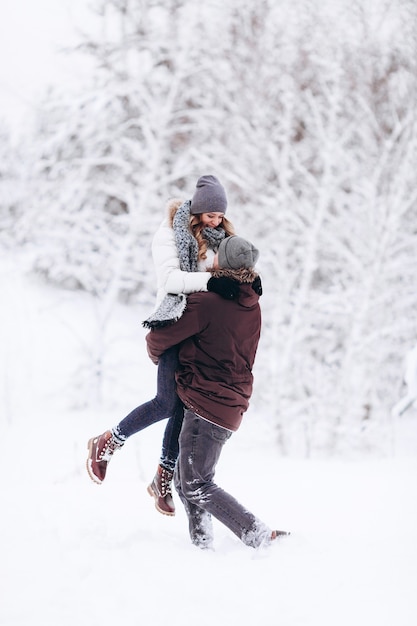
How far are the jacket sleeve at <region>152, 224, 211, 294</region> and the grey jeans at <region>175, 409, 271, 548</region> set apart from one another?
2.40 ft

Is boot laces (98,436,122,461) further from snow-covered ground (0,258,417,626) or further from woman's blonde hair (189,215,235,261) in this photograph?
woman's blonde hair (189,215,235,261)

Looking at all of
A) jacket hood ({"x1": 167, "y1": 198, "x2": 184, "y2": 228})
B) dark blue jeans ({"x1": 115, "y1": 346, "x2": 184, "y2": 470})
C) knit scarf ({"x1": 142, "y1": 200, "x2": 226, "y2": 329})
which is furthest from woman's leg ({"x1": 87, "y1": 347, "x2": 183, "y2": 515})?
jacket hood ({"x1": 167, "y1": 198, "x2": 184, "y2": 228})

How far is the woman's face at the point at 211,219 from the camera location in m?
3.46

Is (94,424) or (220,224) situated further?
(94,424)

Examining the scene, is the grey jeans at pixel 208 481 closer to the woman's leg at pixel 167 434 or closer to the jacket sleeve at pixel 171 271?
the woman's leg at pixel 167 434

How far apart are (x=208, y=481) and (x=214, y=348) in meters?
0.77

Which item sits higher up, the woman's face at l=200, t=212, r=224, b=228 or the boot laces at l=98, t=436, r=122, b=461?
the woman's face at l=200, t=212, r=224, b=228

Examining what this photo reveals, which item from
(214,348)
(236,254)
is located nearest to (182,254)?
(236,254)

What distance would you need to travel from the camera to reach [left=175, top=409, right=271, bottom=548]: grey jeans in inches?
129

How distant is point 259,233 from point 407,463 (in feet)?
20.4

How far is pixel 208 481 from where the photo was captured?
3.36 m

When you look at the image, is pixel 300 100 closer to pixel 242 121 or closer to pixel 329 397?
pixel 242 121

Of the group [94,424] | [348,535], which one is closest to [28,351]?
[94,424]

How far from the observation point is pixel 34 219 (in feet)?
47.3
